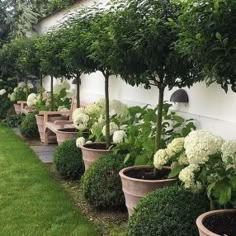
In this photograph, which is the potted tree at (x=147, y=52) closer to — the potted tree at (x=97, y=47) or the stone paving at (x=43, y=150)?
the potted tree at (x=97, y=47)

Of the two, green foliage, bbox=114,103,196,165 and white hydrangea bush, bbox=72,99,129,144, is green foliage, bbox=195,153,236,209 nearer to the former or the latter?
green foliage, bbox=114,103,196,165

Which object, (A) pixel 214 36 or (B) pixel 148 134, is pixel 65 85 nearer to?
(B) pixel 148 134

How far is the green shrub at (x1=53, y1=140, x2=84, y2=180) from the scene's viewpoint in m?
6.09

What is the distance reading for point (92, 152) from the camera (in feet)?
17.9

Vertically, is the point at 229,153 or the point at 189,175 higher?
the point at 229,153

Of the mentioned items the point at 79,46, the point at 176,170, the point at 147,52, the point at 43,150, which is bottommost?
the point at 43,150

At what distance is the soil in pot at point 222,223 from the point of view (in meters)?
3.00

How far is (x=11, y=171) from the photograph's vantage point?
267 inches

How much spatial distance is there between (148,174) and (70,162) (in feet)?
6.48

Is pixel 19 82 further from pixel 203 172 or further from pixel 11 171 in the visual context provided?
pixel 203 172

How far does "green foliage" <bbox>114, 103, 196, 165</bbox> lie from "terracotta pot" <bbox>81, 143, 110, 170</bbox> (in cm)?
38

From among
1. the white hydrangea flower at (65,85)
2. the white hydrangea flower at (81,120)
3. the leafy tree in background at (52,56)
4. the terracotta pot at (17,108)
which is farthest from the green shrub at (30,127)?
the white hydrangea flower at (81,120)

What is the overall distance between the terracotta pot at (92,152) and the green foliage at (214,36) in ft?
9.75

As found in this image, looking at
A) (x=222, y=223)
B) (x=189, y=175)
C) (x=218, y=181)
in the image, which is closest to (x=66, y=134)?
(x=189, y=175)
